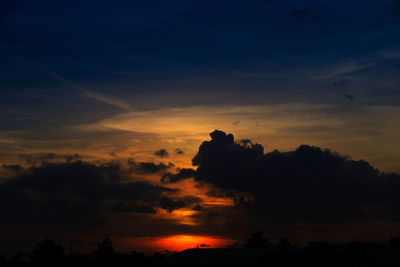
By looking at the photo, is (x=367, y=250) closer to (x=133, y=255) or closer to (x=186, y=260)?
(x=186, y=260)

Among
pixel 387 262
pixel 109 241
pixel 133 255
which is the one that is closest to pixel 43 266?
pixel 109 241

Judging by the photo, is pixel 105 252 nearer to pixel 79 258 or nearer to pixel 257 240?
pixel 79 258

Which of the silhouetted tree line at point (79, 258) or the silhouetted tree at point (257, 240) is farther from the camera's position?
the silhouetted tree at point (257, 240)

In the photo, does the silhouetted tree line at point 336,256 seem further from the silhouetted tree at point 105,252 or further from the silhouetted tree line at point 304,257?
the silhouetted tree at point 105,252

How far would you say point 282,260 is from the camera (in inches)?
3337

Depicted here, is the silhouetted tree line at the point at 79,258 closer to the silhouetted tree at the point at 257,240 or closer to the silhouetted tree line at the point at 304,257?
the silhouetted tree line at the point at 304,257

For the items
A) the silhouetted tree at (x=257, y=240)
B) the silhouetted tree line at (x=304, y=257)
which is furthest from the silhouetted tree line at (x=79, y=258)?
the silhouetted tree at (x=257, y=240)

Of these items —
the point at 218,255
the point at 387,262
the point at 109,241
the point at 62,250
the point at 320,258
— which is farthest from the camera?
the point at 62,250

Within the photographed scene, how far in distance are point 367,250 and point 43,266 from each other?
80123 millimetres

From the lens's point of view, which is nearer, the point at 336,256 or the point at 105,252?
the point at 336,256

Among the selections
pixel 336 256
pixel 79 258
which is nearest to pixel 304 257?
pixel 336 256

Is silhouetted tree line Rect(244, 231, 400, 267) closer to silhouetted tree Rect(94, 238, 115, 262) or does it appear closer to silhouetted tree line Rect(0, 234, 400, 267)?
silhouetted tree line Rect(0, 234, 400, 267)

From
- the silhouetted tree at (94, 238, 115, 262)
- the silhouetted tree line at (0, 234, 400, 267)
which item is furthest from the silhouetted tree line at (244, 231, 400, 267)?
the silhouetted tree at (94, 238, 115, 262)

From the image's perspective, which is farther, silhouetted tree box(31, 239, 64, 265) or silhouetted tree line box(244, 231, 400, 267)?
silhouetted tree box(31, 239, 64, 265)
